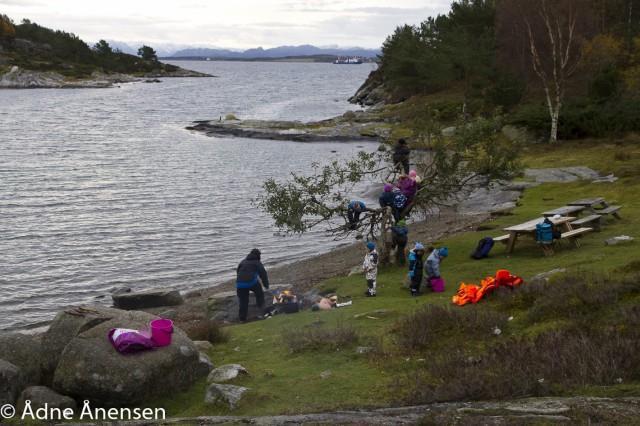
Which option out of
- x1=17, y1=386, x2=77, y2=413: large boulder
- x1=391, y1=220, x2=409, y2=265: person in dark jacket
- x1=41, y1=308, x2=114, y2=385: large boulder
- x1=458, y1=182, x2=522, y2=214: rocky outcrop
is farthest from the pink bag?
x1=458, y1=182, x2=522, y2=214: rocky outcrop

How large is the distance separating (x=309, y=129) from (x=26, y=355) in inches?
2939

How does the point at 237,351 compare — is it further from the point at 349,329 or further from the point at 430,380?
the point at 430,380

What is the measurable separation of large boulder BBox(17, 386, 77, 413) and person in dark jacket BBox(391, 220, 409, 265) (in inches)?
527

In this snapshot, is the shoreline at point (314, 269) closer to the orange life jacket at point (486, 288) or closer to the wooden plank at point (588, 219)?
the wooden plank at point (588, 219)

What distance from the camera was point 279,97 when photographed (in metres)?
162

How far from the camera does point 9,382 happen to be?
41.9 feet

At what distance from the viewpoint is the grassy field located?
1109 centimetres

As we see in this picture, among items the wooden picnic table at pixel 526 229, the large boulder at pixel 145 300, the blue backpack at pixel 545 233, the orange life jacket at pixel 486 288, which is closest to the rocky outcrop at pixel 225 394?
the orange life jacket at pixel 486 288

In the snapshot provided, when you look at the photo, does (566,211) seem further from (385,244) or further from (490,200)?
(490,200)

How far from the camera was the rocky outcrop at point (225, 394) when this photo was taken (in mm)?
11852

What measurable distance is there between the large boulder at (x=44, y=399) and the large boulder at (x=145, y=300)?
41.9ft

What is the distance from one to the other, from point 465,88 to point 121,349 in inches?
3206

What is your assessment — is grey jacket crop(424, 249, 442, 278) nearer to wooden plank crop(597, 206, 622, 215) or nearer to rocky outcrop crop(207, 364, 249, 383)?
rocky outcrop crop(207, 364, 249, 383)

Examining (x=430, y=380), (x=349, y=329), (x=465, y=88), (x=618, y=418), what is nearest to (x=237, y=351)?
(x=349, y=329)
